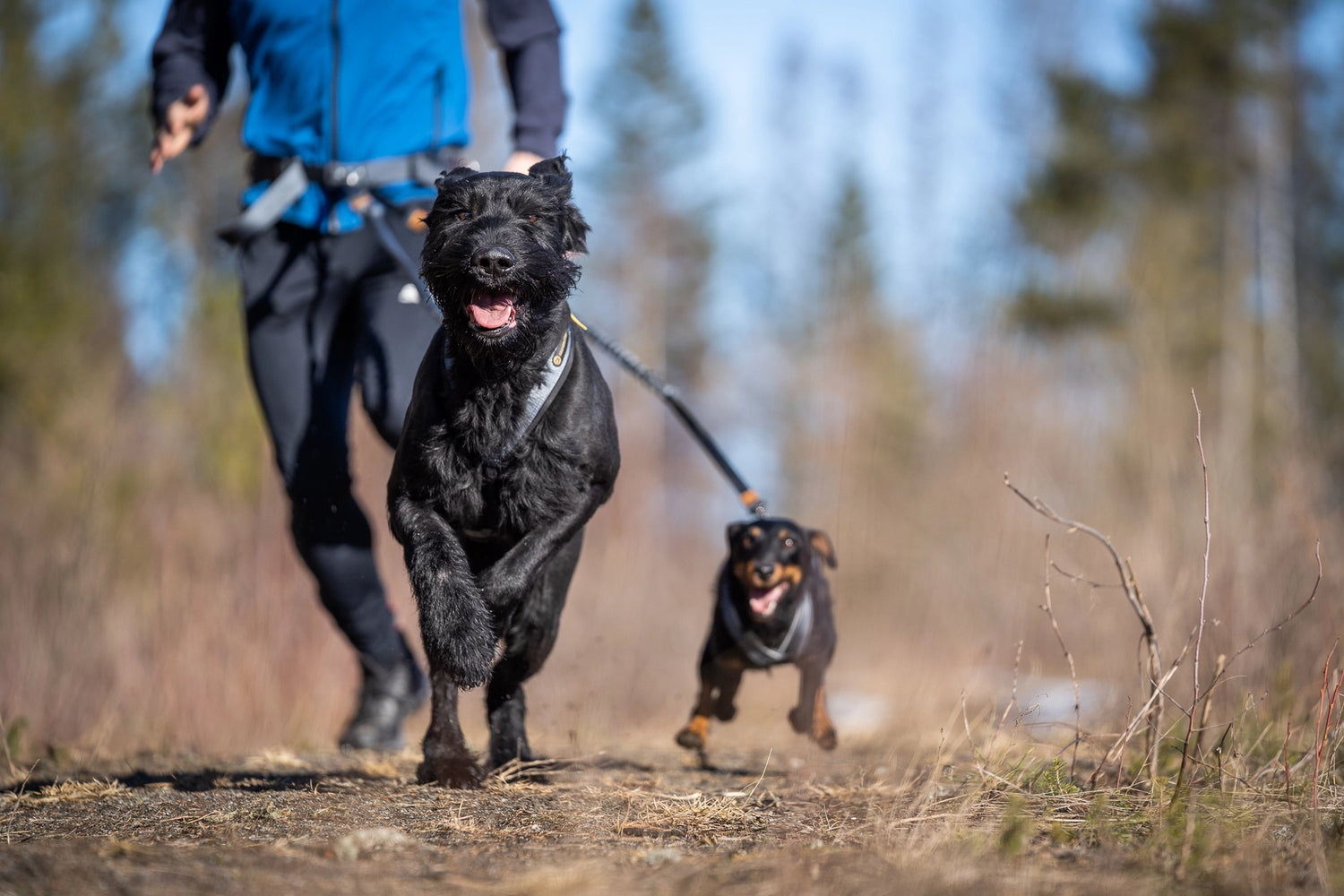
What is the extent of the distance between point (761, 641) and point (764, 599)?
0.54 feet

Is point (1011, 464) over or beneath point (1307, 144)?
beneath

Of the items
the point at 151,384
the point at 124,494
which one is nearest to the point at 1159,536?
the point at 124,494

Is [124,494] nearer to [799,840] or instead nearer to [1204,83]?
[799,840]

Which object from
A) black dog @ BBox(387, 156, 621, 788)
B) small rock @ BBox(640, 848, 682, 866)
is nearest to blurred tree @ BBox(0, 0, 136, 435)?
black dog @ BBox(387, 156, 621, 788)

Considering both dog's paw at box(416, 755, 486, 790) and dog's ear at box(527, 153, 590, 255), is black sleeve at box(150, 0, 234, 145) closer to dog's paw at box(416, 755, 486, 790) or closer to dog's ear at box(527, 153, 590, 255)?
dog's ear at box(527, 153, 590, 255)

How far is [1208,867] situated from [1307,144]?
1068 inches

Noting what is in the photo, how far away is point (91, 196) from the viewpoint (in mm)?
14539

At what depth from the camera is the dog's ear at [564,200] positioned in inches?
124

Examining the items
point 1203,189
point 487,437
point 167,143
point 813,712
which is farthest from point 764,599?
point 1203,189

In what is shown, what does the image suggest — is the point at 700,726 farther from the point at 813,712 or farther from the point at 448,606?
the point at 448,606

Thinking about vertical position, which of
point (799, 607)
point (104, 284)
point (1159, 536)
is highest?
point (104, 284)

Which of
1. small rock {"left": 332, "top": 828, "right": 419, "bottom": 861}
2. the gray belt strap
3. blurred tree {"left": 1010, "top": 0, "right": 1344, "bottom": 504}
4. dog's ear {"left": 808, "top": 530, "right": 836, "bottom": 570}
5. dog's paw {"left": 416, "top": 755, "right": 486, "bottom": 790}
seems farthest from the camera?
blurred tree {"left": 1010, "top": 0, "right": 1344, "bottom": 504}

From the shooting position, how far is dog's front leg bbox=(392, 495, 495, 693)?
8.73 feet

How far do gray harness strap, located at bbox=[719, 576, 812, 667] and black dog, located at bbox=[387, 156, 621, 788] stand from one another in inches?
48.7
